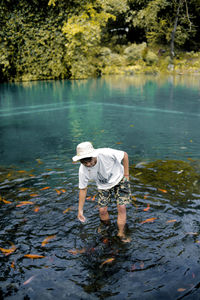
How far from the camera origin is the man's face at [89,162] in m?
3.09

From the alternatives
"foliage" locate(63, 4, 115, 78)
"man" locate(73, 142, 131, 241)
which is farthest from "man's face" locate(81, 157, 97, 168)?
"foliage" locate(63, 4, 115, 78)

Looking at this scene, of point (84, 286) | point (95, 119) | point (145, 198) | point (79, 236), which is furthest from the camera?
point (95, 119)

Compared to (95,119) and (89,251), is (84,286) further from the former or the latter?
(95,119)

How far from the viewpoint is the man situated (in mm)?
3114

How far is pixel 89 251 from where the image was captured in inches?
139

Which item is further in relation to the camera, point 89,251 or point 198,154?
point 198,154

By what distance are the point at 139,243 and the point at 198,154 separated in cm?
441

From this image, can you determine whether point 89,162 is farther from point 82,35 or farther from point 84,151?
point 82,35

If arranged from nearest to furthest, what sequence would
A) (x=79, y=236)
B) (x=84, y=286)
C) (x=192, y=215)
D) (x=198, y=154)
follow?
(x=84, y=286) < (x=79, y=236) < (x=192, y=215) < (x=198, y=154)

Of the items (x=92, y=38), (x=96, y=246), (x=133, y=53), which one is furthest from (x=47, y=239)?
(x=133, y=53)

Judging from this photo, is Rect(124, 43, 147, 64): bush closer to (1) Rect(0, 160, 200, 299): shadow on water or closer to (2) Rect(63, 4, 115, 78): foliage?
(2) Rect(63, 4, 115, 78): foliage

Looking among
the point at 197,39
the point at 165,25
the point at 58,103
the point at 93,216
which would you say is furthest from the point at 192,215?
the point at 197,39

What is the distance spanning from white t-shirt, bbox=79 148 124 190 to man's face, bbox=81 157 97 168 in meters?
0.06

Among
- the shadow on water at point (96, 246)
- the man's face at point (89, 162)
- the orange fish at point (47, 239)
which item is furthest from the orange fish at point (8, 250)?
the man's face at point (89, 162)
